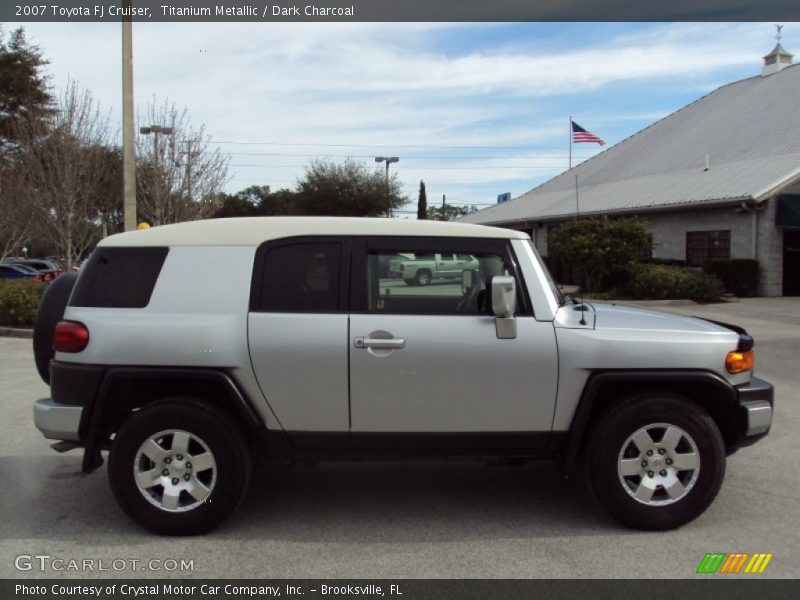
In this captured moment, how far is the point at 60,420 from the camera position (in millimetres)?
4340

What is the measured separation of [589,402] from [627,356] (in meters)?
0.35

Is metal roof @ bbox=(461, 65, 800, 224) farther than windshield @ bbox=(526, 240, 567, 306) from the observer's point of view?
Yes

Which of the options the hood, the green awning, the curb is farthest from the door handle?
the green awning

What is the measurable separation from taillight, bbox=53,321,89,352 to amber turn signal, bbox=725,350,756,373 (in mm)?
3774

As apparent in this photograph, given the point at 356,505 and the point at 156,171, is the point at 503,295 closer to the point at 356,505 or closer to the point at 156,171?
the point at 356,505

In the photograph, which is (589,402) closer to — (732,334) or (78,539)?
(732,334)

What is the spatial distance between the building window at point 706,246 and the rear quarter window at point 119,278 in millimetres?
21066

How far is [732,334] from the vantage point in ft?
14.6

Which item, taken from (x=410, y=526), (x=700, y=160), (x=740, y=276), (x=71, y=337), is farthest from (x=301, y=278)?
(x=700, y=160)

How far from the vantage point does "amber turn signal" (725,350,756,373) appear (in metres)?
4.37

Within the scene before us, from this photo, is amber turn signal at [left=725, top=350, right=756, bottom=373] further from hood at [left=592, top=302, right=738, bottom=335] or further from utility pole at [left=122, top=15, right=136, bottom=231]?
utility pole at [left=122, top=15, right=136, bottom=231]

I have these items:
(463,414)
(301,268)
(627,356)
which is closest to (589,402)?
(627,356)

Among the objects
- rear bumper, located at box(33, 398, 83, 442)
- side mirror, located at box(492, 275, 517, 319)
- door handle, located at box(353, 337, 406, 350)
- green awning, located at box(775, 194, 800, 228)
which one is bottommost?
rear bumper, located at box(33, 398, 83, 442)

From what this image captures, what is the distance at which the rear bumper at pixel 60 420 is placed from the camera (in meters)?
4.33
